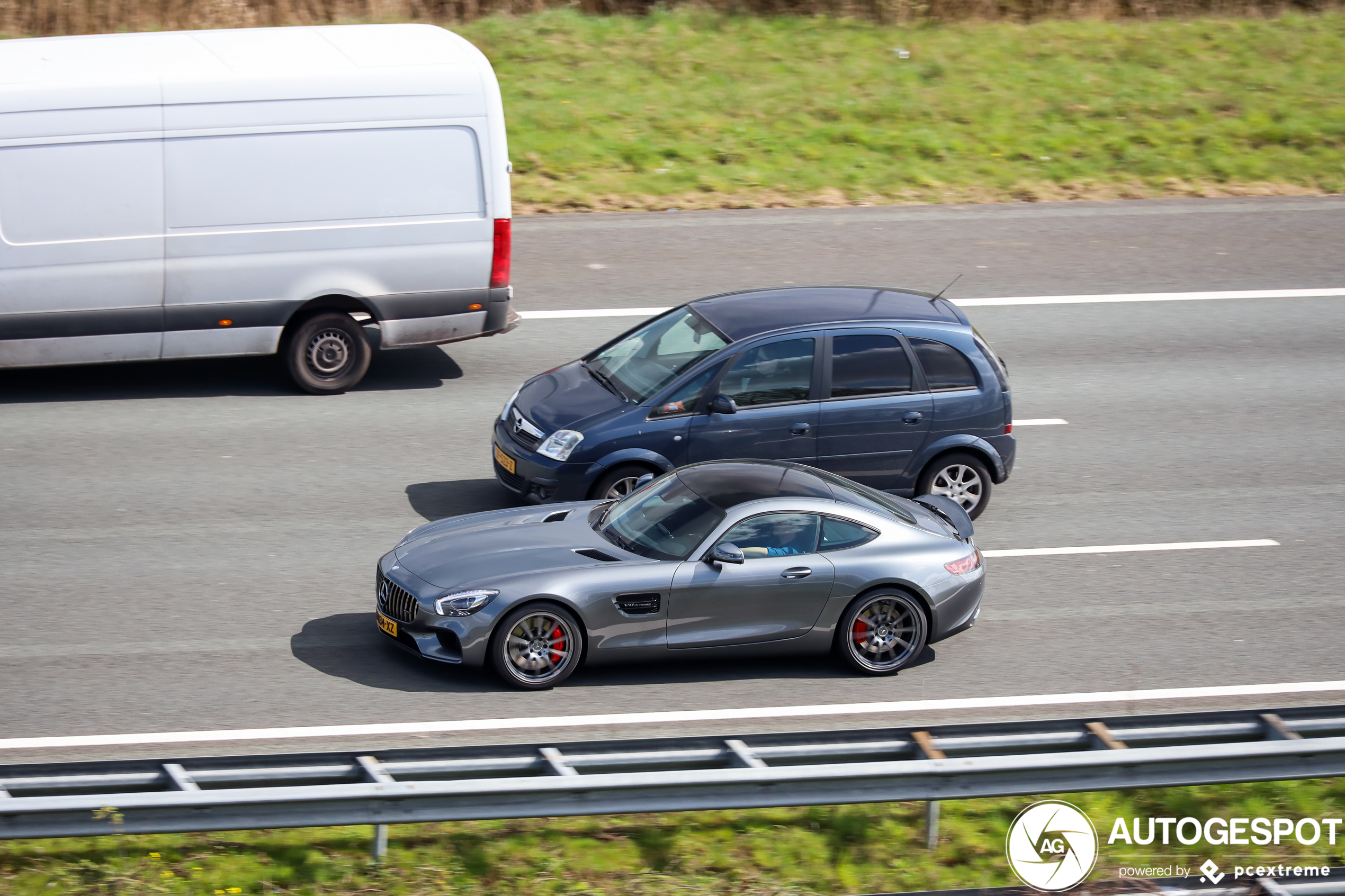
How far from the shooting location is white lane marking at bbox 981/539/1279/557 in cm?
1115

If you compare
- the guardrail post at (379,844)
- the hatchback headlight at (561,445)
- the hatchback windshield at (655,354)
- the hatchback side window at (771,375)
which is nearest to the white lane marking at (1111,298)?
the hatchback windshield at (655,354)

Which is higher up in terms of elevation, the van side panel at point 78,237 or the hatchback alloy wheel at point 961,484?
the van side panel at point 78,237

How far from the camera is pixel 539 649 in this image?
8922 mm

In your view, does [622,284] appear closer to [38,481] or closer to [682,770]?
[38,481]

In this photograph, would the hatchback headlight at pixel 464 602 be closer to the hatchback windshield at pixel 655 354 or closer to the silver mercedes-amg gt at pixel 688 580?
the silver mercedes-amg gt at pixel 688 580

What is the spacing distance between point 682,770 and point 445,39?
8.89m

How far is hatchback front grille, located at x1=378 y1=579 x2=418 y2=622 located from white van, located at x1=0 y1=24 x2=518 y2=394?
16.0 ft

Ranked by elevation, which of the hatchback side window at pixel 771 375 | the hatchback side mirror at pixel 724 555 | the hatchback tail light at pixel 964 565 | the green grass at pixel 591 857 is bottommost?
the green grass at pixel 591 857

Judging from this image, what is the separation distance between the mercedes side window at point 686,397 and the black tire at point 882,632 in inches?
94.1

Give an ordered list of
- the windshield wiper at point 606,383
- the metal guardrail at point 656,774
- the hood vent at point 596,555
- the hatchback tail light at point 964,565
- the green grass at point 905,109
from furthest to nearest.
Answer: the green grass at point 905,109, the windshield wiper at point 606,383, the hatchback tail light at point 964,565, the hood vent at point 596,555, the metal guardrail at point 656,774

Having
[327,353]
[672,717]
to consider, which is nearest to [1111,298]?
[327,353]

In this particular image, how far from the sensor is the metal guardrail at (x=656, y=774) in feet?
21.2

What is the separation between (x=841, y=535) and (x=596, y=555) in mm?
1562

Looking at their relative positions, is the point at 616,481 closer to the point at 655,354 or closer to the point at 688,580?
the point at 655,354
